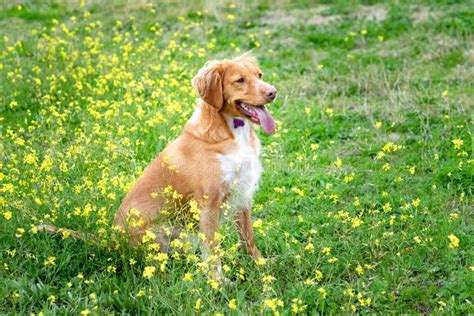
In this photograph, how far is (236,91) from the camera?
16.0ft

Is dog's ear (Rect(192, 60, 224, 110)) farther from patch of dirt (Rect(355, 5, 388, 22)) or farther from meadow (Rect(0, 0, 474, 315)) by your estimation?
patch of dirt (Rect(355, 5, 388, 22))

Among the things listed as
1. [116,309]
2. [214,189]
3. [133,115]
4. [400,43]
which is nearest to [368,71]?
[400,43]

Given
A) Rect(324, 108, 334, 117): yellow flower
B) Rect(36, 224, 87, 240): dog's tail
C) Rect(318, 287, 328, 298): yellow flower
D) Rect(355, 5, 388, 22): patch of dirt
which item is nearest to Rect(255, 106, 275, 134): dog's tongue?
Rect(318, 287, 328, 298): yellow flower

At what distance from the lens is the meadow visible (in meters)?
4.38

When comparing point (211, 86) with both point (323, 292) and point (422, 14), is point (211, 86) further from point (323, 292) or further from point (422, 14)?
point (422, 14)

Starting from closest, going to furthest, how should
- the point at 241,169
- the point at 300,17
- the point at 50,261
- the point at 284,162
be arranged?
1. the point at 50,261
2. the point at 241,169
3. the point at 284,162
4. the point at 300,17

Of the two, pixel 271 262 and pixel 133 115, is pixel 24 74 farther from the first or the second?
pixel 271 262

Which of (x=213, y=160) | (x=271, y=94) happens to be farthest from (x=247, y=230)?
(x=271, y=94)

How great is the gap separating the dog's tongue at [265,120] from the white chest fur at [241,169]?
16 centimetres

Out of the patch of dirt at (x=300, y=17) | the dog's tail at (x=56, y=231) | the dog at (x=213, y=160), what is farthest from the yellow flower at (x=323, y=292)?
the patch of dirt at (x=300, y=17)

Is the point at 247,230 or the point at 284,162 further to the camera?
the point at 284,162

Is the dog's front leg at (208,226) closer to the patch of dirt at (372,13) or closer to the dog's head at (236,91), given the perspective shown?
the dog's head at (236,91)

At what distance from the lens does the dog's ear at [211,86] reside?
486 cm

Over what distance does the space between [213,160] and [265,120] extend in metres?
0.46
